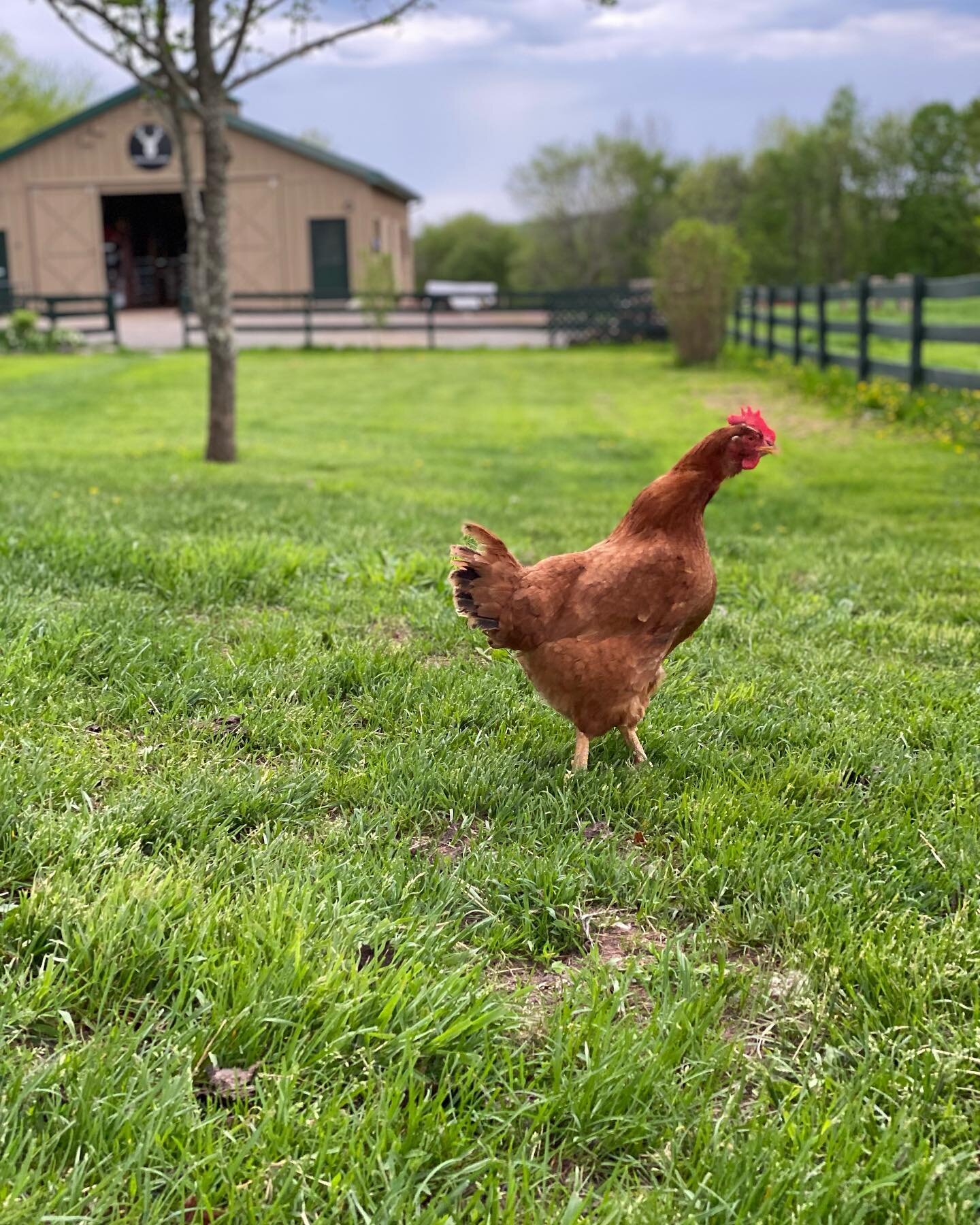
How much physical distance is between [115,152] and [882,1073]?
114 feet

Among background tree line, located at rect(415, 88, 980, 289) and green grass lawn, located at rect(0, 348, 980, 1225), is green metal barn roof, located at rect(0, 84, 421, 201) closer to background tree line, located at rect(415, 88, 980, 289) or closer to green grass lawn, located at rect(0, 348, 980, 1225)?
background tree line, located at rect(415, 88, 980, 289)

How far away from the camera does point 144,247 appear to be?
1467 inches

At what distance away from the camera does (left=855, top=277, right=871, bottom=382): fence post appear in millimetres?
12875

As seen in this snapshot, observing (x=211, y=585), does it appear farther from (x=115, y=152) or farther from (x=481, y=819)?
(x=115, y=152)

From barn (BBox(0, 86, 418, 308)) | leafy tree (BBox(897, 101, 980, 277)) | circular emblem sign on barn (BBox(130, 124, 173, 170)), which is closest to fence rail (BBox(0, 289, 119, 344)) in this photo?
barn (BBox(0, 86, 418, 308))

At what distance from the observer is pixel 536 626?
103 inches

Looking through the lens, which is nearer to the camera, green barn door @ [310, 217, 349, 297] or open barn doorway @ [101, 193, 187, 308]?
green barn door @ [310, 217, 349, 297]

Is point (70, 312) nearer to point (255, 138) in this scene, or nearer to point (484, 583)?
point (255, 138)

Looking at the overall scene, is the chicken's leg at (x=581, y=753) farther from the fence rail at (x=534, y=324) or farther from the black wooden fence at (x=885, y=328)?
the fence rail at (x=534, y=324)

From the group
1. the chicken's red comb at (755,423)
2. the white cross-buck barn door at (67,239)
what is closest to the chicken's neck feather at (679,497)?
the chicken's red comb at (755,423)

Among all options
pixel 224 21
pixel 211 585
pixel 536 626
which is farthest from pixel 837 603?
pixel 224 21

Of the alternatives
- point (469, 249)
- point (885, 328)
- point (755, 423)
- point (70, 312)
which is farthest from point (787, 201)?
point (755, 423)

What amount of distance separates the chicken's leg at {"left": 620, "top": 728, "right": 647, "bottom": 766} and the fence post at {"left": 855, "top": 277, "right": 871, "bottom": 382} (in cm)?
1130

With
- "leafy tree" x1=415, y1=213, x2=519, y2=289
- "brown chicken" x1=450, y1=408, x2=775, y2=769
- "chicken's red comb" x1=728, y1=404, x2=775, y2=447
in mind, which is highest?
"leafy tree" x1=415, y1=213, x2=519, y2=289
